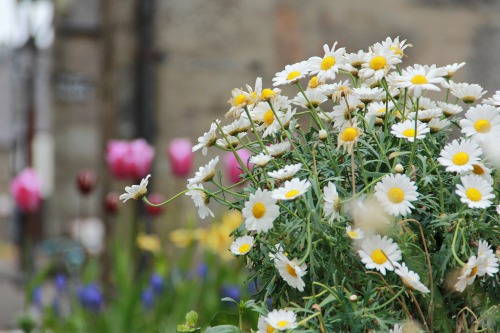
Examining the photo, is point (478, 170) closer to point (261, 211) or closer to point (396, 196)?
point (396, 196)

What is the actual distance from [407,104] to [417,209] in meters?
0.25

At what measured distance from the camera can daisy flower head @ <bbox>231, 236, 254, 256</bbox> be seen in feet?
3.90

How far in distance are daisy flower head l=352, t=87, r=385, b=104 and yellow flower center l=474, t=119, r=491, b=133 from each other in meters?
0.15

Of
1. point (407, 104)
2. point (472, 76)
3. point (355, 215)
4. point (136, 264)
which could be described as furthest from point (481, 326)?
point (472, 76)

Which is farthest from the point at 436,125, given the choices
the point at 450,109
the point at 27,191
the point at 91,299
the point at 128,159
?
A: the point at 27,191

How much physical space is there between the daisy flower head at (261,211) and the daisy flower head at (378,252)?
0.39ft

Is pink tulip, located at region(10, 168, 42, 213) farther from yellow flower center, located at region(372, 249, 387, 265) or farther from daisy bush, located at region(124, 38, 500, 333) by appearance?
yellow flower center, located at region(372, 249, 387, 265)

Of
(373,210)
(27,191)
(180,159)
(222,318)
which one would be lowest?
(27,191)

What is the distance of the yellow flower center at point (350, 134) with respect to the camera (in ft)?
3.71

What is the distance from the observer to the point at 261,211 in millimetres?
1128

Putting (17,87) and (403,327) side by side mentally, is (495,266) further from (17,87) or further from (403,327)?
(17,87)

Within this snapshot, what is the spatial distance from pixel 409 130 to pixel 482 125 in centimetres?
10

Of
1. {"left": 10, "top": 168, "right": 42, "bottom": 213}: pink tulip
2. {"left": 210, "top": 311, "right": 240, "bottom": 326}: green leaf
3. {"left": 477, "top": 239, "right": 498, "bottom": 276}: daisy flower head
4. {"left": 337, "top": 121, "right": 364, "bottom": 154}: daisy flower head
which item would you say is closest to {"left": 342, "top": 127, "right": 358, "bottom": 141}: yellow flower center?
{"left": 337, "top": 121, "right": 364, "bottom": 154}: daisy flower head

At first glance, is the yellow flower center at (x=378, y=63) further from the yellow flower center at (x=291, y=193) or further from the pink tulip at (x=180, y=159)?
the pink tulip at (x=180, y=159)
